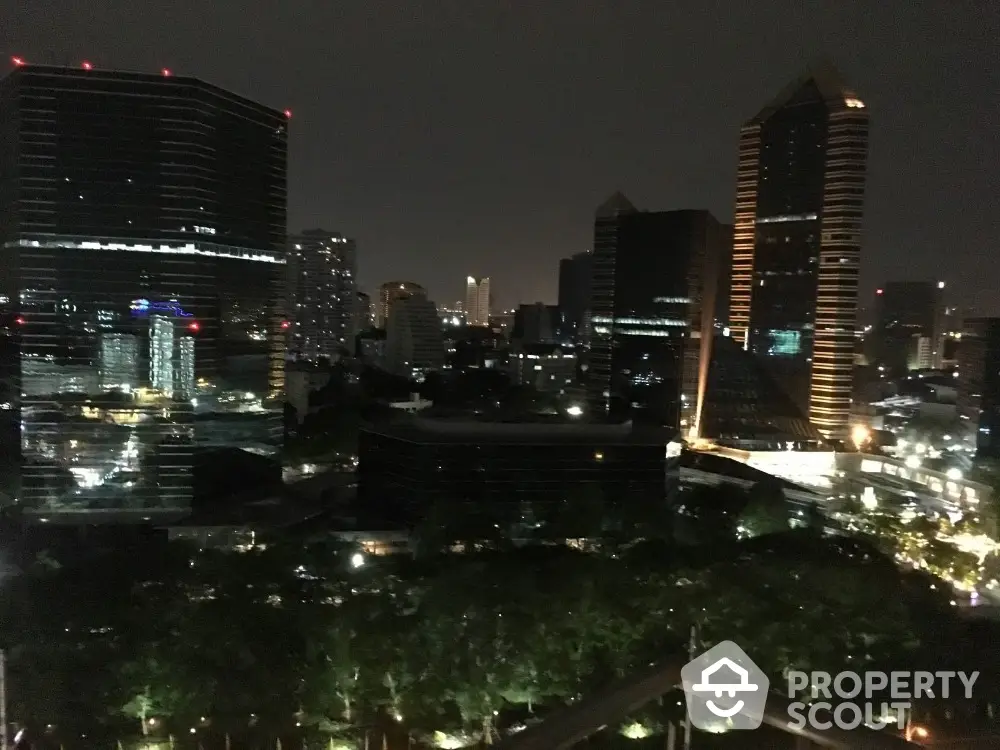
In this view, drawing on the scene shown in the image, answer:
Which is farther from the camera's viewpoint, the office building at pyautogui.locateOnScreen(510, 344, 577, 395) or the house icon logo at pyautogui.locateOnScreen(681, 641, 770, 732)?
the office building at pyautogui.locateOnScreen(510, 344, 577, 395)

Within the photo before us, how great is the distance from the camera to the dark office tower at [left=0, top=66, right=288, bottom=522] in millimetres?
14336

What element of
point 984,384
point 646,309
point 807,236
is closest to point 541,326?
point 646,309

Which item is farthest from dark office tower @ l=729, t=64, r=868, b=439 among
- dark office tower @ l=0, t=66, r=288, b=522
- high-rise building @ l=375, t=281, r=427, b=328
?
high-rise building @ l=375, t=281, r=427, b=328

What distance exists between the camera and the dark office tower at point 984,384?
822 inches

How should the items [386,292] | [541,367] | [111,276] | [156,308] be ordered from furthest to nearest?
[386,292], [541,367], [156,308], [111,276]

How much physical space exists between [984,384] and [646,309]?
35.8 ft

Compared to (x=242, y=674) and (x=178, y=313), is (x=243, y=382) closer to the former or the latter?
(x=178, y=313)

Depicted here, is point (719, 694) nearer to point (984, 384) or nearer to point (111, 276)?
point (111, 276)

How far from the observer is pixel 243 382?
56.3ft

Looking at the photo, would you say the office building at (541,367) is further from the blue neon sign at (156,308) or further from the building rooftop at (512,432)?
the blue neon sign at (156,308)

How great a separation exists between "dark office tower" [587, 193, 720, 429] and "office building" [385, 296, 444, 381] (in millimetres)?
13470

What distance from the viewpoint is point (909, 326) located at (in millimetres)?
45156

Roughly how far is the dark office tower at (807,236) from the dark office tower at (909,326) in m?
21.1

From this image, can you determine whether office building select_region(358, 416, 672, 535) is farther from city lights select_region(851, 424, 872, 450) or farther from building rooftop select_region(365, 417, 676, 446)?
city lights select_region(851, 424, 872, 450)
